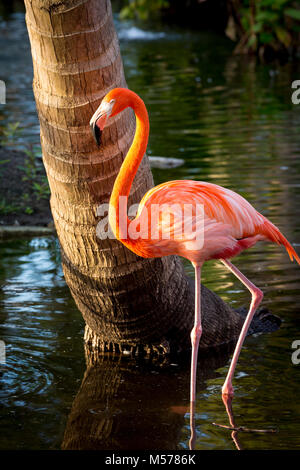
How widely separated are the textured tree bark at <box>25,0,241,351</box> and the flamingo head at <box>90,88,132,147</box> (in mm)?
331

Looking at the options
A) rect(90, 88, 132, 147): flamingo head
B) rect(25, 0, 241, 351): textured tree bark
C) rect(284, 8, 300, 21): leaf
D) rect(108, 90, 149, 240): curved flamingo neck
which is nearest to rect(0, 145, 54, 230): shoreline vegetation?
rect(25, 0, 241, 351): textured tree bark

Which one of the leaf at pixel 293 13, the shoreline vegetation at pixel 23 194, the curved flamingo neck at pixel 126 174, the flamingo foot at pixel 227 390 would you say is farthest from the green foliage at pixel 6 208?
the leaf at pixel 293 13

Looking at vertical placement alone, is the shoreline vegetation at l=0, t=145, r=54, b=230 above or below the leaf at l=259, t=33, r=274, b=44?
above

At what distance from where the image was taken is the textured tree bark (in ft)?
12.5

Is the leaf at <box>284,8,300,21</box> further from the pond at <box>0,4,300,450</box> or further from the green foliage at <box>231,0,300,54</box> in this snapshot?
the pond at <box>0,4,300,450</box>

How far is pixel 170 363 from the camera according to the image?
463 centimetres

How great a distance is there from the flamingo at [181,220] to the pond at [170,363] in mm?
276

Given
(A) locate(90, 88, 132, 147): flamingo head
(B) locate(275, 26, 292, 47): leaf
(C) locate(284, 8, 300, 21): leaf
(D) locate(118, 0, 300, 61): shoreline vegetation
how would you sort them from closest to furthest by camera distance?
(A) locate(90, 88, 132, 147): flamingo head, (C) locate(284, 8, 300, 21): leaf, (D) locate(118, 0, 300, 61): shoreline vegetation, (B) locate(275, 26, 292, 47): leaf

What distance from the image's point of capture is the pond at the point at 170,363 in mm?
3799

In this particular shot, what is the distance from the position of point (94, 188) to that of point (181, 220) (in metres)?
0.53

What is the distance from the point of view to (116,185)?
3.83 meters

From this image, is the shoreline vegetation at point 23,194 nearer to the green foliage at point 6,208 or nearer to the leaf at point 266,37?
the green foliage at point 6,208

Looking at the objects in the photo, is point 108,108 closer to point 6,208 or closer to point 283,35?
point 6,208
